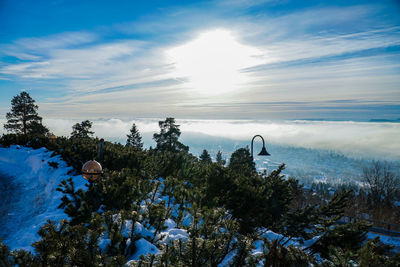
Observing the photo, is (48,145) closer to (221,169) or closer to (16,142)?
(16,142)

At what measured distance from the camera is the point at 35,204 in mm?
10391

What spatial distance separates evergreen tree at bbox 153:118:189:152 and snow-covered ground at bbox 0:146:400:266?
18992mm

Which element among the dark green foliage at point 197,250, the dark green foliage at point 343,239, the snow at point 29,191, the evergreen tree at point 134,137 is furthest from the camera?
the evergreen tree at point 134,137

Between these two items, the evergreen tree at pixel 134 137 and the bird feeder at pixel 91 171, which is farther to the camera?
the evergreen tree at pixel 134 137

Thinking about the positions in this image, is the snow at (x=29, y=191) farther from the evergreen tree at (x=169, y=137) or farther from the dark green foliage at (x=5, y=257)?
the evergreen tree at (x=169, y=137)

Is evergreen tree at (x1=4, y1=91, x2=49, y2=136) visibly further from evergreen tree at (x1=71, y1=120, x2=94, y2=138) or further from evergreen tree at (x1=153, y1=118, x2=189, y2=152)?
evergreen tree at (x1=153, y1=118, x2=189, y2=152)

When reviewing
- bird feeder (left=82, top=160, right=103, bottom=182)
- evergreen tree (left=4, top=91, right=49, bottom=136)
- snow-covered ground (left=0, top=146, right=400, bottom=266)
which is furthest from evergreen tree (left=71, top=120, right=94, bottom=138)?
bird feeder (left=82, top=160, right=103, bottom=182)

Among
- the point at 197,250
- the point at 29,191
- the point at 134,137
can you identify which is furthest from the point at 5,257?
the point at 134,137

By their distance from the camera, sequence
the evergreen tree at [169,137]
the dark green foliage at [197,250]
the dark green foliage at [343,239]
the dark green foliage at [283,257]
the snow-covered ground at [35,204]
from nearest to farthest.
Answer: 1. the dark green foliage at [283,257]
2. the dark green foliage at [197,250]
3. the dark green foliage at [343,239]
4. the snow-covered ground at [35,204]
5. the evergreen tree at [169,137]

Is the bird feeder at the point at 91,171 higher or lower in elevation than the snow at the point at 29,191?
higher

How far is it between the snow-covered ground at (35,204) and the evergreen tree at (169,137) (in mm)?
18992

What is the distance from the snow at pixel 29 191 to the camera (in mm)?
7230

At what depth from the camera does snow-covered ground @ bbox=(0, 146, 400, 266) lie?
5.16 m

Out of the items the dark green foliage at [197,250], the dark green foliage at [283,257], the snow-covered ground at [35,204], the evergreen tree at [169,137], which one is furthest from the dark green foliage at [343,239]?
the evergreen tree at [169,137]
